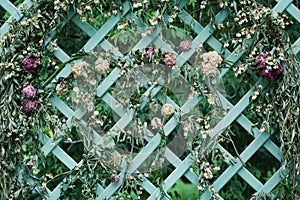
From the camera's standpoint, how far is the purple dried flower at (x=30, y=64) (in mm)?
2135

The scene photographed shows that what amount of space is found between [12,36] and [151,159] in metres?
0.73

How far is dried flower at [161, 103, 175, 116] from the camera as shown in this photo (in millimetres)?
2117

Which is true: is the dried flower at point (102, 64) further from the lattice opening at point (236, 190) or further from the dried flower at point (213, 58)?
the lattice opening at point (236, 190)

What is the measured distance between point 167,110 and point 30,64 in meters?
Answer: 0.56

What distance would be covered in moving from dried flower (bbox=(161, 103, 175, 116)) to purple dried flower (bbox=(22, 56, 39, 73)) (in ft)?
1.73

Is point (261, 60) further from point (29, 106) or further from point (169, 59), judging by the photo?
point (29, 106)

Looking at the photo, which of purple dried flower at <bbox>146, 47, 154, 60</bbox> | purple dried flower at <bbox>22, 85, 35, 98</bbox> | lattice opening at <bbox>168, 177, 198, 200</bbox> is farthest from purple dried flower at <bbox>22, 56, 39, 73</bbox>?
lattice opening at <bbox>168, 177, 198, 200</bbox>

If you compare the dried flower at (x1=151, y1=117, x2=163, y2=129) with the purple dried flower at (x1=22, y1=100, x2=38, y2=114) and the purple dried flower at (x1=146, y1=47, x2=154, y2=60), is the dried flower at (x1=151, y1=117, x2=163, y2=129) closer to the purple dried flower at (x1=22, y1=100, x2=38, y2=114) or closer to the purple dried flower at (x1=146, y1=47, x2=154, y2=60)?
the purple dried flower at (x1=146, y1=47, x2=154, y2=60)

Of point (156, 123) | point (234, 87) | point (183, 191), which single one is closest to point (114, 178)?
point (156, 123)

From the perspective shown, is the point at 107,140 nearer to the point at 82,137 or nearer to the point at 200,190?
the point at 82,137

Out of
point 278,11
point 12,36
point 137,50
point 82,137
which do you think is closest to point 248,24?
point 278,11

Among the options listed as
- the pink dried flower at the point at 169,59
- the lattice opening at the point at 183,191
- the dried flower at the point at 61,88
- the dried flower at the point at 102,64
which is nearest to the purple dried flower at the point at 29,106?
the dried flower at the point at 61,88

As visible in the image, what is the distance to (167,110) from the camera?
2115 mm

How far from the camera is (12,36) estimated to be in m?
2.14
